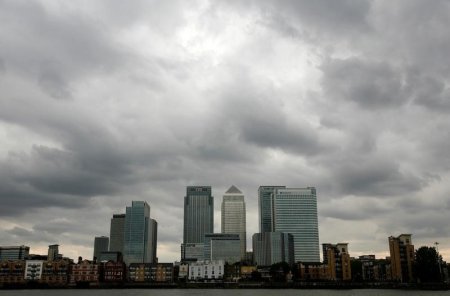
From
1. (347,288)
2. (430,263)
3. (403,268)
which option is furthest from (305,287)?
(430,263)

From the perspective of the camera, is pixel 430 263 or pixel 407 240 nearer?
pixel 430 263

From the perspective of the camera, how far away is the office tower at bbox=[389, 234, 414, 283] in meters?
192

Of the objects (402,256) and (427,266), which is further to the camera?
(402,256)

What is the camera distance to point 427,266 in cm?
16450

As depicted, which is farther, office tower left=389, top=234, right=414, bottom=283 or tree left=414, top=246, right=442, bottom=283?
office tower left=389, top=234, right=414, bottom=283

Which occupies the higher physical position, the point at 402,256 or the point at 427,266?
the point at 402,256

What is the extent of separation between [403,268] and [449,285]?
111ft

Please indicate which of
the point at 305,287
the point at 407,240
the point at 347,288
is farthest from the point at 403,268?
the point at 305,287

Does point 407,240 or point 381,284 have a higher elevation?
point 407,240

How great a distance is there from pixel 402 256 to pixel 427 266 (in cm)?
3001

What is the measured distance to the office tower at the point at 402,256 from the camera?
191538 mm

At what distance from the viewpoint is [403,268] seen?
193 meters

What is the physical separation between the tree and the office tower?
72.2 ft

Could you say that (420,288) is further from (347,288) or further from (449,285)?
(347,288)
